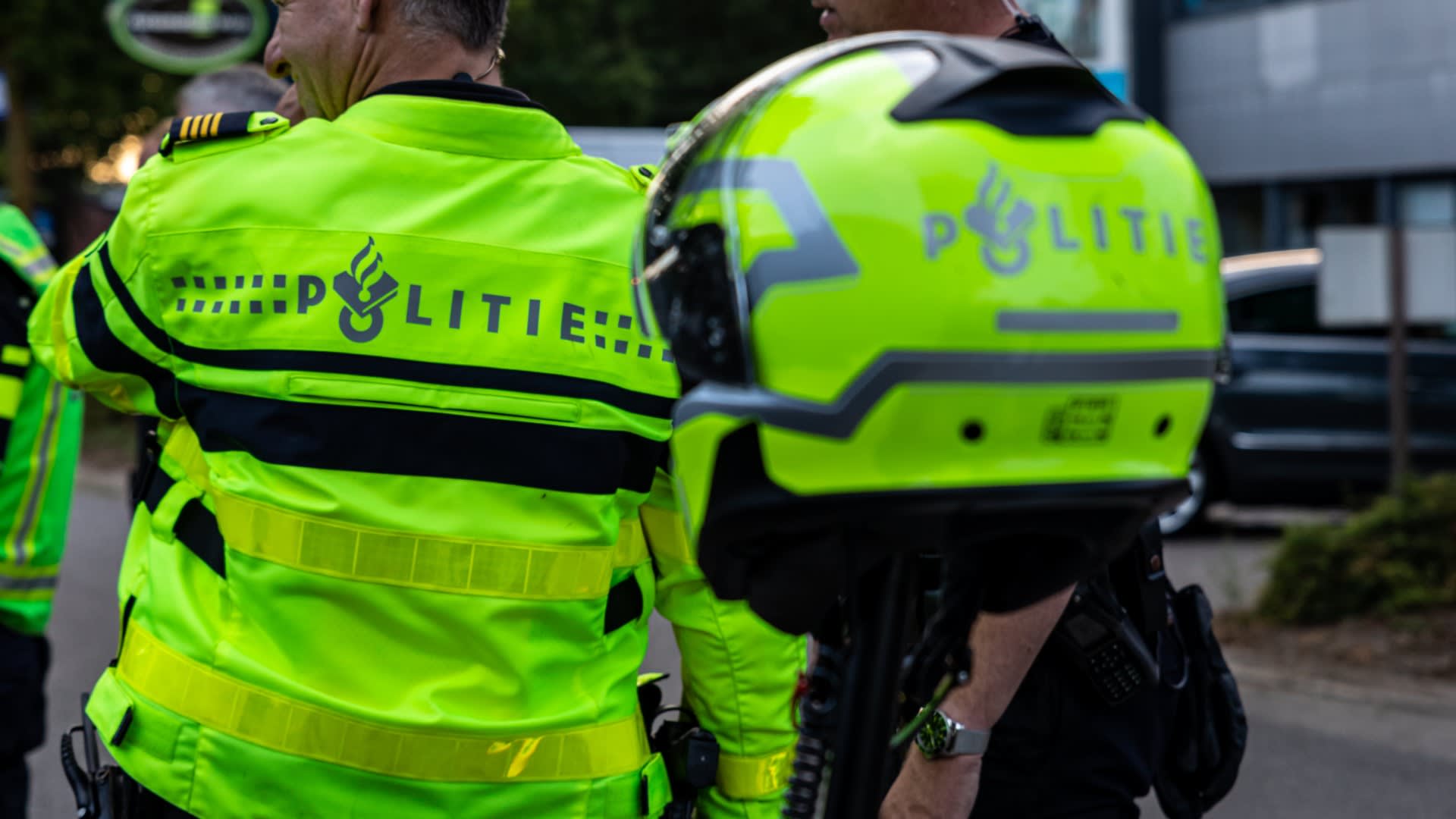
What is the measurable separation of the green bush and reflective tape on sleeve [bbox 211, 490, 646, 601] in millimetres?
5775

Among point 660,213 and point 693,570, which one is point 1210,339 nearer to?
point 660,213

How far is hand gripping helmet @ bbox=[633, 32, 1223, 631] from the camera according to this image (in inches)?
42.8

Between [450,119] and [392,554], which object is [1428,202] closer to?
[450,119]


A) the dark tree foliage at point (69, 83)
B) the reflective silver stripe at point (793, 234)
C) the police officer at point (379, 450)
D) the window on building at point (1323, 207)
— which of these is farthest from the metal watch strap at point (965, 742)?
the dark tree foliage at point (69, 83)

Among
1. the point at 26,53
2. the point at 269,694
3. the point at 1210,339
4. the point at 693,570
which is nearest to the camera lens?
the point at 1210,339

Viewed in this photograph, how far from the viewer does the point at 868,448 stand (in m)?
1.09

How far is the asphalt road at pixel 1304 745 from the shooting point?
209 inches

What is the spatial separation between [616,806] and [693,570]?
0.30 metres

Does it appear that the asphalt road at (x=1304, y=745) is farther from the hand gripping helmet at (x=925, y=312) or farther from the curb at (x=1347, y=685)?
the hand gripping helmet at (x=925, y=312)

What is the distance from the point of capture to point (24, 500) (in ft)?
11.0

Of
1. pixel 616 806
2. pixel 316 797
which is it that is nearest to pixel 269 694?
pixel 316 797

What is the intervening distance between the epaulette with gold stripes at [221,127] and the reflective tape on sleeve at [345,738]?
56 centimetres

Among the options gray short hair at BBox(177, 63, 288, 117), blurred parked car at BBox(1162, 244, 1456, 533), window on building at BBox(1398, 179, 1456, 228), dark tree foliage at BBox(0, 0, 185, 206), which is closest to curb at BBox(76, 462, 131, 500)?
dark tree foliage at BBox(0, 0, 185, 206)

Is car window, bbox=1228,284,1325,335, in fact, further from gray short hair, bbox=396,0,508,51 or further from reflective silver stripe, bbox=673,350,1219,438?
reflective silver stripe, bbox=673,350,1219,438
